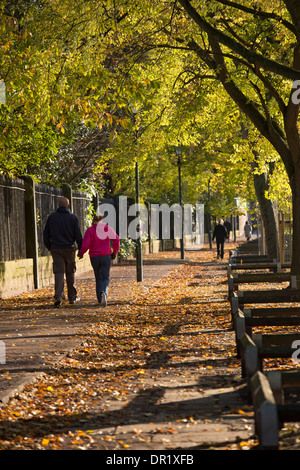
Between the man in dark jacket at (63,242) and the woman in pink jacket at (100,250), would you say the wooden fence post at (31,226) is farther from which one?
the woman in pink jacket at (100,250)

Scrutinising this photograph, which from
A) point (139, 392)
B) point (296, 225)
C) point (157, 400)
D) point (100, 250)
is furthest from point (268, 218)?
point (157, 400)

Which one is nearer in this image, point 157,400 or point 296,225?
point 157,400

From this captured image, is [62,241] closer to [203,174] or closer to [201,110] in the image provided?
[201,110]

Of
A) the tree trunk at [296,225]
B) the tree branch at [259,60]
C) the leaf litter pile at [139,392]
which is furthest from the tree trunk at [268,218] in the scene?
the tree branch at [259,60]

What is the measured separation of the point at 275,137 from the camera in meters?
14.8

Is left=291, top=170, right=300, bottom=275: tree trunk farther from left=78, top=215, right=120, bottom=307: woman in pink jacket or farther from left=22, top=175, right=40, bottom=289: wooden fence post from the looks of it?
left=22, top=175, right=40, bottom=289: wooden fence post

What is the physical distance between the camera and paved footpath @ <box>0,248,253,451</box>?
5.38 m

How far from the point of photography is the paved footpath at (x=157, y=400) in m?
5.38

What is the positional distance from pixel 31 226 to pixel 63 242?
4369mm

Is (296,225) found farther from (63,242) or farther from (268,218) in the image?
(268,218)

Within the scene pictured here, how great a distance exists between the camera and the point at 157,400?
6770 mm

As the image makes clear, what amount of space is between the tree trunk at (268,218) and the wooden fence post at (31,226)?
6747 millimetres

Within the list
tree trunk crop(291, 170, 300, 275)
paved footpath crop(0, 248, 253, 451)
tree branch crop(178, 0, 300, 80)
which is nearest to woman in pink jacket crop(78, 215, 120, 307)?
paved footpath crop(0, 248, 253, 451)
